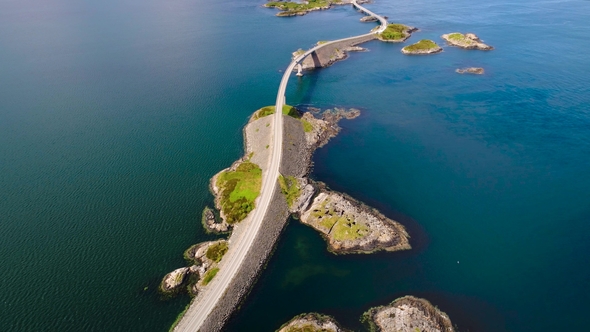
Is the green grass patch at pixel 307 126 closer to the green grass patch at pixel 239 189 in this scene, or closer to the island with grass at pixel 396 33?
the green grass patch at pixel 239 189

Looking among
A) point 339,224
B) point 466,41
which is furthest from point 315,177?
point 466,41

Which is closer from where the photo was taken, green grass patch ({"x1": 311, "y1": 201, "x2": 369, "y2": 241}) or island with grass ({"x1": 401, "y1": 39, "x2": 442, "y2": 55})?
green grass patch ({"x1": 311, "y1": 201, "x2": 369, "y2": 241})

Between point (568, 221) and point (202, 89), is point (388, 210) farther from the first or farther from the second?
point (202, 89)

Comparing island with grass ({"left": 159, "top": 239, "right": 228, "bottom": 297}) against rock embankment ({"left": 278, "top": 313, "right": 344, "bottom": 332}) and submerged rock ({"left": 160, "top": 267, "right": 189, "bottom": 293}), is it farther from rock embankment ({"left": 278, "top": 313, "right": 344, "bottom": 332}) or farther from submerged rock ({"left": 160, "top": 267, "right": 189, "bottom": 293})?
rock embankment ({"left": 278, "top": 313, "right": 344, "bottom": 332})

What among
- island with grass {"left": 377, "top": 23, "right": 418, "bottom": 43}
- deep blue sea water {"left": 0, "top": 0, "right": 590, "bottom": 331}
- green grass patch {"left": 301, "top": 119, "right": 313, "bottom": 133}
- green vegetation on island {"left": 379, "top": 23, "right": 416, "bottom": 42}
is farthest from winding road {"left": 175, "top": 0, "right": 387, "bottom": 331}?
green vegetation on island {"left": 379, "top": 23, "right": 416, "bottom": 42}

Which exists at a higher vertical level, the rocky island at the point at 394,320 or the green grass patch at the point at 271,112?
the green grass patch at the point at 271,112

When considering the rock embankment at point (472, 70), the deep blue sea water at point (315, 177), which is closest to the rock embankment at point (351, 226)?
the deep blue sea water at point (315, 177)
